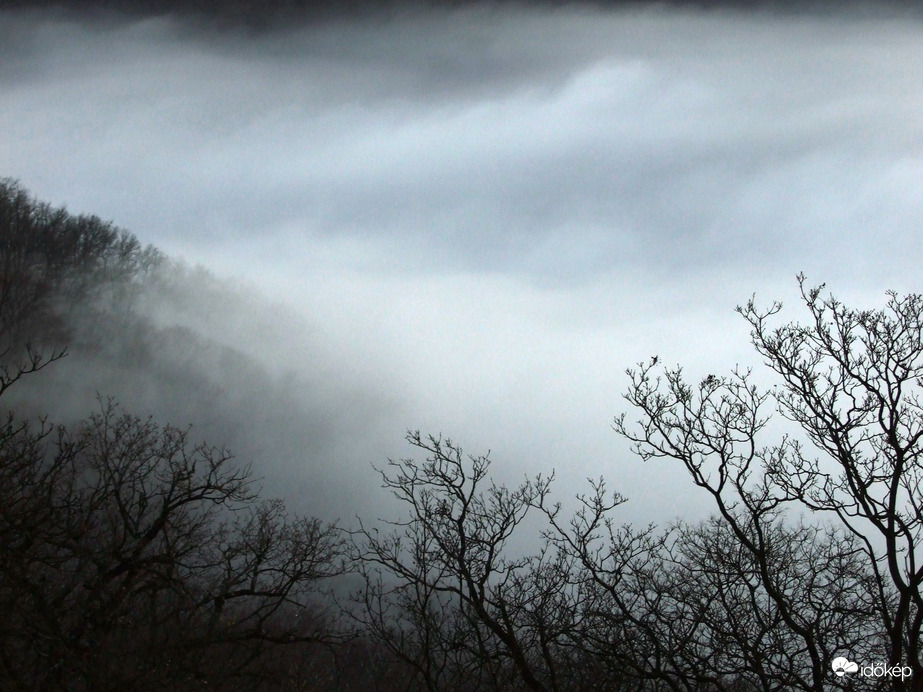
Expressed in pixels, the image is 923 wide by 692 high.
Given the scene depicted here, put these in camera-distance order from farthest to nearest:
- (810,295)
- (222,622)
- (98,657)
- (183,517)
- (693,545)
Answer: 1. (183,517)
2. (222,622)
3. (693,545)
4. (810,295)
5. (98,657)

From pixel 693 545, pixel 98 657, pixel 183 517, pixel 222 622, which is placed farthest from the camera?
pixel 183 517

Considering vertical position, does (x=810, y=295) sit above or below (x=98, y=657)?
above

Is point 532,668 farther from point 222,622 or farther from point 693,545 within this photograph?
point 222,622

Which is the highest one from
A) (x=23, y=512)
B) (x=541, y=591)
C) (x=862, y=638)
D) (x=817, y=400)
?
(x=817, y=400)

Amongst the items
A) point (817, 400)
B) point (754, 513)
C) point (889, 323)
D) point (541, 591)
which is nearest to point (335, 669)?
point (541, 591)

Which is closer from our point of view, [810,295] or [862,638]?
[862,638]

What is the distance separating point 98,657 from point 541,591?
8382 millimetres

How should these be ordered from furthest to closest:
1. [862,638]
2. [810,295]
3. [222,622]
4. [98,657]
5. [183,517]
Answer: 1. [183,517]
2. [222,622]
3. [810,295]
4. [862,638]
5. [98,657]

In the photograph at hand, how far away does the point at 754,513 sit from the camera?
13461 mm

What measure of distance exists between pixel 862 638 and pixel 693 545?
3.58 metres

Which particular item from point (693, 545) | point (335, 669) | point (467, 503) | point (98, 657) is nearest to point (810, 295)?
point (693, 545)

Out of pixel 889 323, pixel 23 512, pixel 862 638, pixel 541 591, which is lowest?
pixel 862 638

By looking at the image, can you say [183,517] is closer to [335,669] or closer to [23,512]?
[335,669]

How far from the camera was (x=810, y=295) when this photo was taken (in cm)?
1375
